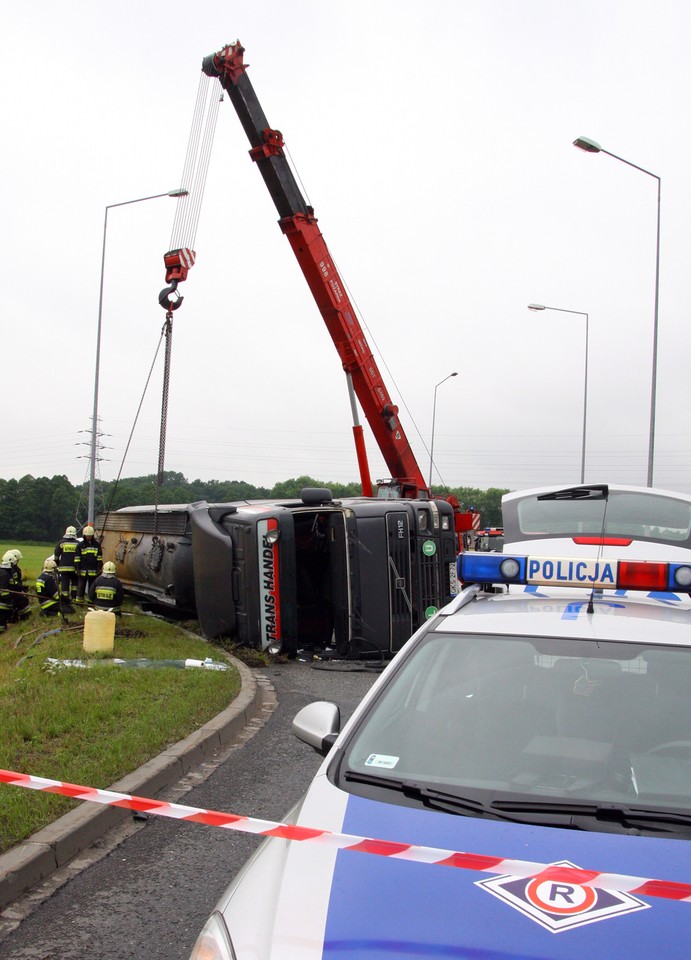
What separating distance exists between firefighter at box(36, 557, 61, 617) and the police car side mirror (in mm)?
11763

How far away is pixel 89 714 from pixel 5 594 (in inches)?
333

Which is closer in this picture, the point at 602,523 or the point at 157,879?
the point at 157,879

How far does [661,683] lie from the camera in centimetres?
314

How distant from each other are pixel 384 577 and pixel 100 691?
4.46 metres

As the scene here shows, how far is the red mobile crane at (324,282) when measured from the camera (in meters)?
15.4

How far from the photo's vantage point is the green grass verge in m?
5.09

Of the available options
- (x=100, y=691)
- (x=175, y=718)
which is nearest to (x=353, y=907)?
(x=175, y=718)

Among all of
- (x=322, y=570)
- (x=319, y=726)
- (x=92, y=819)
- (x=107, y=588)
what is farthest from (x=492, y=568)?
(x=107, y=588)

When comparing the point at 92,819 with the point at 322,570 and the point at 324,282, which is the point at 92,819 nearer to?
the point at 322,570

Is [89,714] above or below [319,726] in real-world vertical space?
below

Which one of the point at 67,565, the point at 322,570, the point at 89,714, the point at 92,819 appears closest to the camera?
the point at 92,819

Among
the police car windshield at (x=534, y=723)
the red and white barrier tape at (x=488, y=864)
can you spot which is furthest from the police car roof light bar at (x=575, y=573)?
the red and white barrier tape at (x=488, y=864)

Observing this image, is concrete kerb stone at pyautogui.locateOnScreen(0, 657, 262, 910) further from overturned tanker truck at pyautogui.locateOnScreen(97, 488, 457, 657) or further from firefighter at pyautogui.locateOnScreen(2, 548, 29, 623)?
firefighter at pyautogui.locateOnScreen(2, 548, 29, 623)

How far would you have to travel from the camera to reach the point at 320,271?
16219 millimetres
